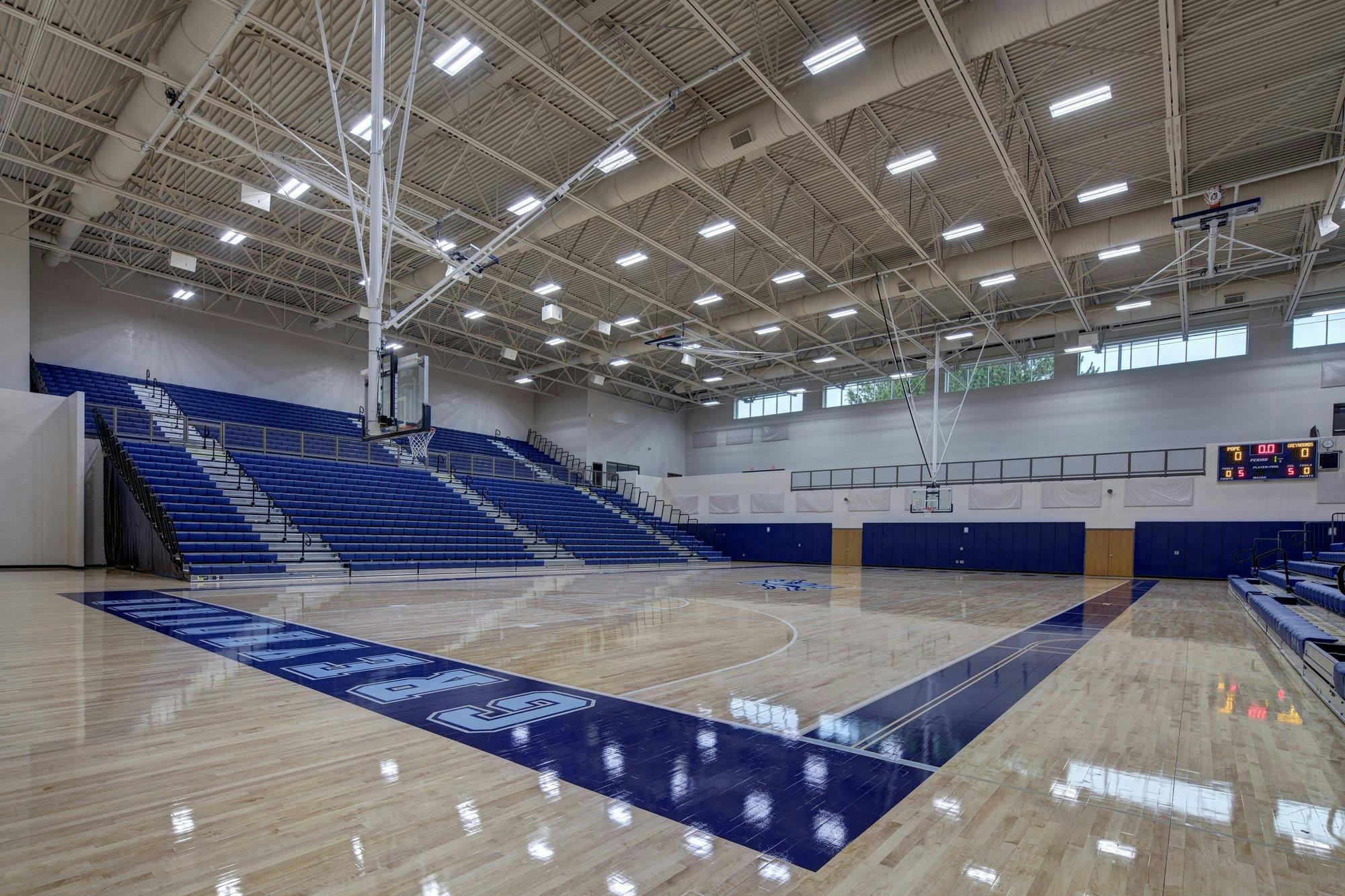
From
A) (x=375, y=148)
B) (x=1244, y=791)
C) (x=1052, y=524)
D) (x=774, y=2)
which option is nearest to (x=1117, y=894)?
(x=1244, y=791)

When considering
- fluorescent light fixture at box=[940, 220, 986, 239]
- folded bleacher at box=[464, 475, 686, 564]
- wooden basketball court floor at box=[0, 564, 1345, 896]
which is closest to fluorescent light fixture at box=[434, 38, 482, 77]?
wooden basketball court floor at box=[0, 564, 1345, 896]

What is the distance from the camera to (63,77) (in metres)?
11.7

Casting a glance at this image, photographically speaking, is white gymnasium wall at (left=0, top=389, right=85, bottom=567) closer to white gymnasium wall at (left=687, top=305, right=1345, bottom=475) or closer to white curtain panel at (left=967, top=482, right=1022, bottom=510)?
white gymnasium wall at (left=687, top=305, right=1345, bottom=475)

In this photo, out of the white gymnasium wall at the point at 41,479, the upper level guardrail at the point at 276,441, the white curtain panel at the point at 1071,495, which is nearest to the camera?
the white gymnasium wall at the point at 41,479

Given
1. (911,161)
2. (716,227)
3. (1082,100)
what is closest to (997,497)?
(716,227)

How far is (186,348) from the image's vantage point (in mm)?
22688

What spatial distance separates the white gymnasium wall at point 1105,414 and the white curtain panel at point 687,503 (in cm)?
394

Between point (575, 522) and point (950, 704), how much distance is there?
20.7 m

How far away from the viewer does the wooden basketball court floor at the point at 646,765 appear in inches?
101

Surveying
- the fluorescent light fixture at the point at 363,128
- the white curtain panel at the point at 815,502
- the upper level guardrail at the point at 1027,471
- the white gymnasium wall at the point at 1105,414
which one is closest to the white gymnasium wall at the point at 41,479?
the fluorescent light fixture at the point at 363,128

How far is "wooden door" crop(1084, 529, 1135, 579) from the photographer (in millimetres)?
22219

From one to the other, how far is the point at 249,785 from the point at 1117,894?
3.75 meters

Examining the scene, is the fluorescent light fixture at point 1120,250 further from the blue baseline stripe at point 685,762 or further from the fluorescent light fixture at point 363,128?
the blue baseline stripe at point 685,762

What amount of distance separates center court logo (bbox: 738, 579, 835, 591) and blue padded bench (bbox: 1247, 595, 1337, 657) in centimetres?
788
